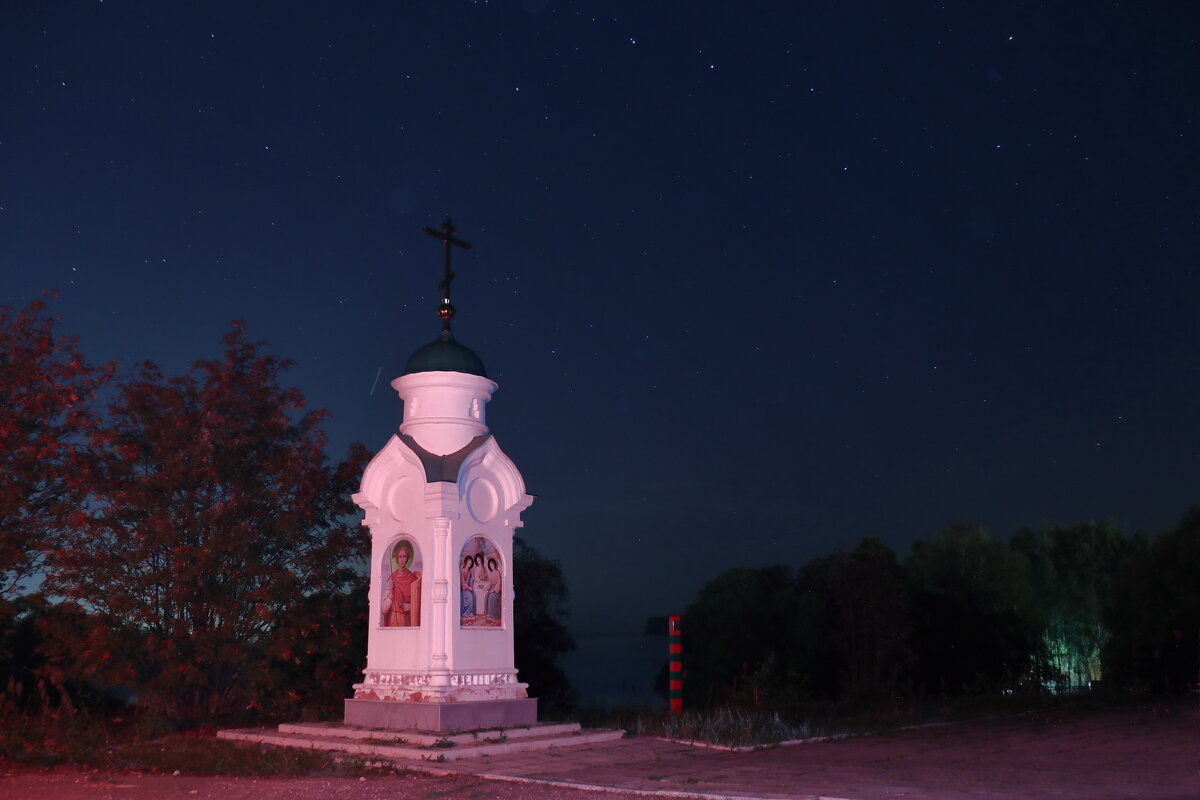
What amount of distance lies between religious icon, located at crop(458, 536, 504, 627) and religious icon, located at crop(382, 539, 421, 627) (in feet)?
2.11

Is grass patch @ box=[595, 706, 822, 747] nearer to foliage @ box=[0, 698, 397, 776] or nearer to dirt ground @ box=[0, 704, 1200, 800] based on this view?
dirt ground @ box=[0, 704, 1200, 800]

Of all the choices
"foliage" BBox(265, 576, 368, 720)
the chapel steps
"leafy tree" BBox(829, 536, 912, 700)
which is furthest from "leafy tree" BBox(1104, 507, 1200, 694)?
"foliage" BBox(265, 576, 368, 720)

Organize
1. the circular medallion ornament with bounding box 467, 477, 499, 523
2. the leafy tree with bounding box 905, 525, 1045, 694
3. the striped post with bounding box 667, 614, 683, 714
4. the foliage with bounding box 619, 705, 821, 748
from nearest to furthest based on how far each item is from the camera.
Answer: the foliage with bounding box 619, 705, 821, 748
the circular medallion ornament with bounding box 467, 477, 499, 523
the striped post with bounding box 667, 614, 683, 714
the leafy tree with bounding box 905, 525, 1045, 694

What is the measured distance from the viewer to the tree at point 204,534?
16125 millimetres

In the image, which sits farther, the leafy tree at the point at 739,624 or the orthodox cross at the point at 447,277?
the leafy tree at the point at 739,624

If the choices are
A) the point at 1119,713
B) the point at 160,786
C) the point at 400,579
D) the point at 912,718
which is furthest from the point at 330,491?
the point at 1119,713

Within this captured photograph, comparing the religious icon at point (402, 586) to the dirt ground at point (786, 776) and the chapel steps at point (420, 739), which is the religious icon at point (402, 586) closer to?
the chapel steps at point (420, 739)

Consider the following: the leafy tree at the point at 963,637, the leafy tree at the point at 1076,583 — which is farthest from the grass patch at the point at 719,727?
the leafy tree at the point at 1076,583

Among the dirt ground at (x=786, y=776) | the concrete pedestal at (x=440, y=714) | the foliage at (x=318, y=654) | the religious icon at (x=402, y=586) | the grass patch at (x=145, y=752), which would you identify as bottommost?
the dirt ground at (x=786, y=776)

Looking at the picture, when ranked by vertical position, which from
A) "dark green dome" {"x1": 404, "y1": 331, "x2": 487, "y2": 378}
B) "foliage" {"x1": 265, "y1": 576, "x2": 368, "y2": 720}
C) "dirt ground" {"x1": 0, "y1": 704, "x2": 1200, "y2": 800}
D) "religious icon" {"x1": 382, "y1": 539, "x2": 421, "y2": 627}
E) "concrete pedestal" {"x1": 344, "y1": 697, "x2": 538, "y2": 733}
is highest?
"dark green dome" {"x1": 404, "y1": 331, "x2": 487, "y2": 378}

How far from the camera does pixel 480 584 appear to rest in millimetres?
14836

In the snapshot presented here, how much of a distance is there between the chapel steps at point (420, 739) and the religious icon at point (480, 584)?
1.72 m

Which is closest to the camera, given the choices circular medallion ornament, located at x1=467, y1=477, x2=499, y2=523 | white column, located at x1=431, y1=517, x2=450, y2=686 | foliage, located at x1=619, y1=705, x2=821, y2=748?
foliage, located at x1=619, y1=705, x2=821, y2=748

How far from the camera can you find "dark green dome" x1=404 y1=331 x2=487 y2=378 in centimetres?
1537
